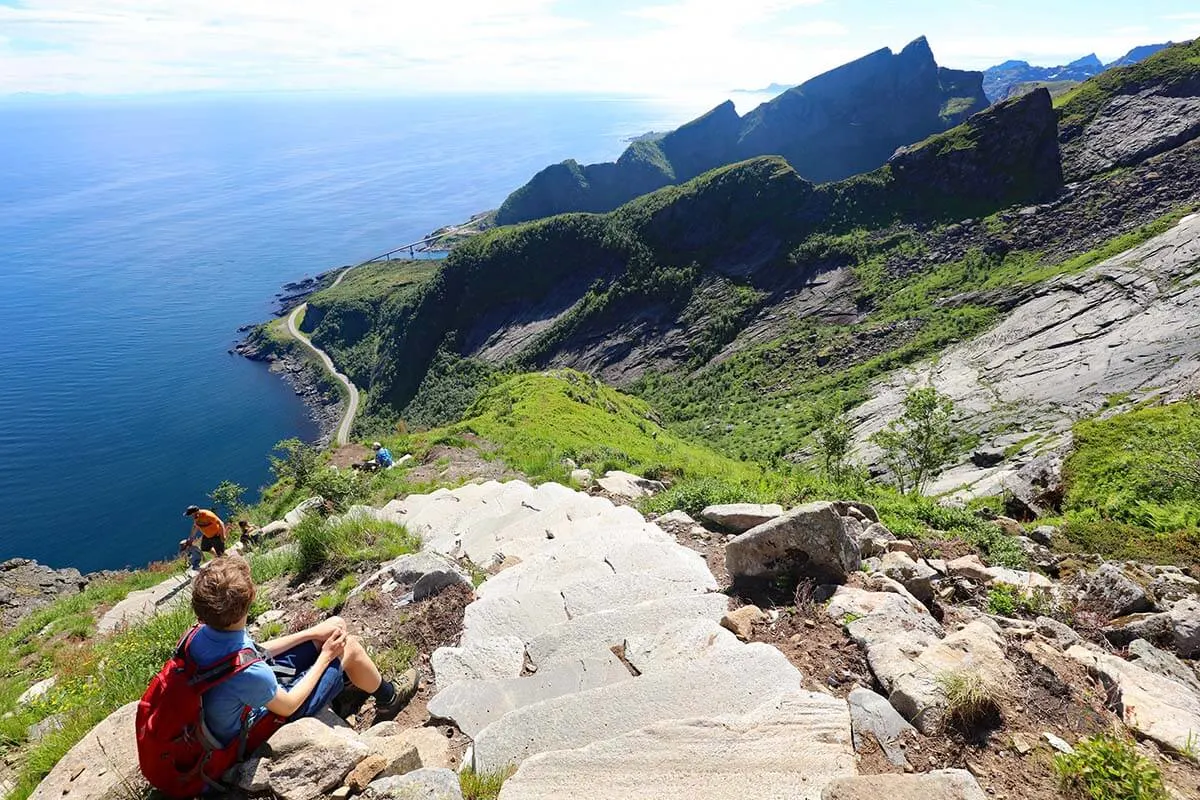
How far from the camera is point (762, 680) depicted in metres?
5.75

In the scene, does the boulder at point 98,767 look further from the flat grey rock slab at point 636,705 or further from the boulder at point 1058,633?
the boulder at point 1058,633

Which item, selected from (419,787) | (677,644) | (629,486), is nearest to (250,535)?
(629,486)

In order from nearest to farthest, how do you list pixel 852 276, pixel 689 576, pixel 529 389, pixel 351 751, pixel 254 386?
pixel 351 751 → pixel 689 576 → pixel 529 389 → pixel 852 276 → pixel 254 386

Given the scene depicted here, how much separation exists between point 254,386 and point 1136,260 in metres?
130

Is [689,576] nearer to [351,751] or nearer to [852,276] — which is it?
[351,751]

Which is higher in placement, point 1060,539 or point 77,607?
point 77,607

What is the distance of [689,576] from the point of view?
8617 mm

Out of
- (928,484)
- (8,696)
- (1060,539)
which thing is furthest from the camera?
(928,484)

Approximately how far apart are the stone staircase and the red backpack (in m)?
Answer: 1.94

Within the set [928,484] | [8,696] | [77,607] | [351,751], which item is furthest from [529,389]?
[351,751]

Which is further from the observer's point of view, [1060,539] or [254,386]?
[254,386]

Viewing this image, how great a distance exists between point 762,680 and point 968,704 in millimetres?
1711

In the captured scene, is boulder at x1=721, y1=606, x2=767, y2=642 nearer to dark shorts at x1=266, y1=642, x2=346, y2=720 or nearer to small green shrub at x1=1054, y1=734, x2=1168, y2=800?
small green shrub at x1=1054, y1=734, x2=1168, y2=800

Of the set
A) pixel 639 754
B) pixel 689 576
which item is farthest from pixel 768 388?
pixel 639 754
